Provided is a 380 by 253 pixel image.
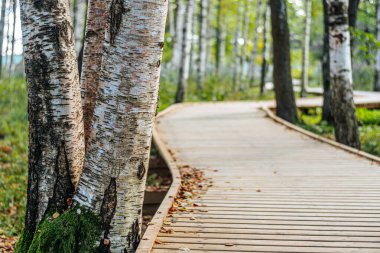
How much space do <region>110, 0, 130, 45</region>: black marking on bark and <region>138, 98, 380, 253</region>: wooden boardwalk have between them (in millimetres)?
1686

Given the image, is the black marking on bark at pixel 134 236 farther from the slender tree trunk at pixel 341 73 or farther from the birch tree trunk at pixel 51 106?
the slender tree trunk at pixel 341 73

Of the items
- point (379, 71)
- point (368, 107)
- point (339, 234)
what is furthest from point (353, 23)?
point (339, 234)

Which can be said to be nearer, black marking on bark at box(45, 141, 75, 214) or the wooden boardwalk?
the wooden boardwalk

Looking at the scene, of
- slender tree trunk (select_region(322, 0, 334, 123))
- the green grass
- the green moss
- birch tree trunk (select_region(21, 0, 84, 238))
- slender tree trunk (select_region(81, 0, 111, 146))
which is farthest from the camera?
slender tree trunk (select_region(322, 0, 334, 123))

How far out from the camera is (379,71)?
2350 cm

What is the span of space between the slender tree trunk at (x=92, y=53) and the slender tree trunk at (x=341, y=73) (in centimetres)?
608

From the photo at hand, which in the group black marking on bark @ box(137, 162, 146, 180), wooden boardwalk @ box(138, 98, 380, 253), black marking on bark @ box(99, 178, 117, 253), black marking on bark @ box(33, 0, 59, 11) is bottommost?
wooden boardwalk @ box(138, 98, 380, 253)

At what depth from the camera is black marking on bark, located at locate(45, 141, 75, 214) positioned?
4859mm

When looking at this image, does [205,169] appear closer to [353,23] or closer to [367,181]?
[367,181]

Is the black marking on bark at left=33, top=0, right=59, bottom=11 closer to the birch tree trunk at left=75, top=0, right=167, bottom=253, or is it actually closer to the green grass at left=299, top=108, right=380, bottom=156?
the birch tree trunk at left=75, top=0, right=167, bottom=253

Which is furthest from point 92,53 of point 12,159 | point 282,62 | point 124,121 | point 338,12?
point 282,62

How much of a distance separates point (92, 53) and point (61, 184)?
140 cm

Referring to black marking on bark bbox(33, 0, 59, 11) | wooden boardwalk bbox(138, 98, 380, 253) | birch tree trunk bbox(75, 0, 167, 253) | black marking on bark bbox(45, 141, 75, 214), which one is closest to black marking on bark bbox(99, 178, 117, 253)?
birch tree trunk bbox(75, 0, 167, 253)

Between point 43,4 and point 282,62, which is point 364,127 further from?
point 43,4
